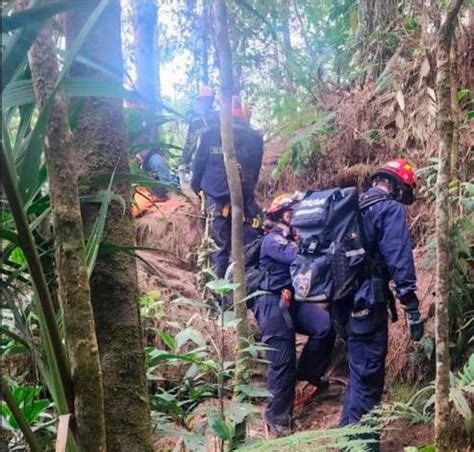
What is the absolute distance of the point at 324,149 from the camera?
25.1ft

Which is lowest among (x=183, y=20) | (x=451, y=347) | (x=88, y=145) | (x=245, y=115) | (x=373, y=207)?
(x=451, y=347)

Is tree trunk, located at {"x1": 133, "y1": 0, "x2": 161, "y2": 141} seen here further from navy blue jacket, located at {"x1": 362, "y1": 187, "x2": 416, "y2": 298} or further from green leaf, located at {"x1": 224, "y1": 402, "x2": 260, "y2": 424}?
green leaf, located at {"x1": 224, "y1": 402, "x2": 260, "y2": 424}

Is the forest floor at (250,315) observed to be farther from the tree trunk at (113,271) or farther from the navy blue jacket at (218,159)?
the tree trunk at (113,271)

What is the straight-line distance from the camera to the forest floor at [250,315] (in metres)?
4.71

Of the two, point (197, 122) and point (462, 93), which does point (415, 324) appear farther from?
→ point (197, 122)

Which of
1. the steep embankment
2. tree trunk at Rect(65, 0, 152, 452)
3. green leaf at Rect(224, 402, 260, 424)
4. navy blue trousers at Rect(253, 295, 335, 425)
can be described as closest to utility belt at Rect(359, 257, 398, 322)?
navy blue trousers at Rect(253, 295, 335, 425)

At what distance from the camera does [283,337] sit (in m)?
5.03

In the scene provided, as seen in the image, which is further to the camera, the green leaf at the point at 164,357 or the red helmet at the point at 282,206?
the red helmet at the point at 282,206

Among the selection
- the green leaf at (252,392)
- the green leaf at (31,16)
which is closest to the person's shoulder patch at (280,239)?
the green leaf at (252,392)

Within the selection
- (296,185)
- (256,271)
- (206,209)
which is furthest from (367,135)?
(256,271)

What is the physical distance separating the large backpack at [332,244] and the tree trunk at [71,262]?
3.15 m

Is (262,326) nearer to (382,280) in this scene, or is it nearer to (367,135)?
(382,280)

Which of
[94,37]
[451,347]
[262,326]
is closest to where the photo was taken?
[94,37]

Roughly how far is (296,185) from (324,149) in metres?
0.60
